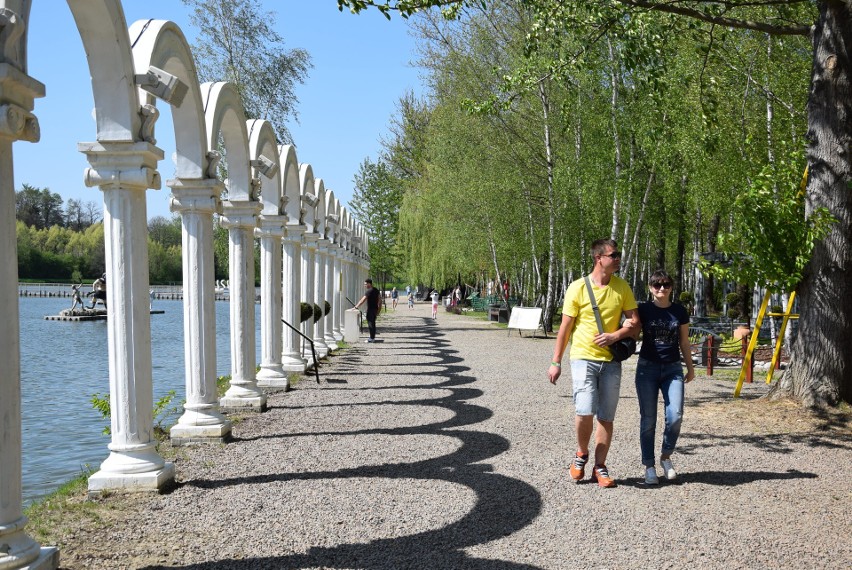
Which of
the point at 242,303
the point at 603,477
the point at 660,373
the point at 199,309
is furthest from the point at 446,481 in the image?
the point at 242,303

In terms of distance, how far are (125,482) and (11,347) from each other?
2265 mm

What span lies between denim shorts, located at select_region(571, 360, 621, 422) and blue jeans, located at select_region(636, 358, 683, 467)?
26cm

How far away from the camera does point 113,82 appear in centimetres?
623

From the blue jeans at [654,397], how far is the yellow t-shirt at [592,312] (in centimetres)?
43

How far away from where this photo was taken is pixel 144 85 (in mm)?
6473

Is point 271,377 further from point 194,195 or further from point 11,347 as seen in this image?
point 11,347

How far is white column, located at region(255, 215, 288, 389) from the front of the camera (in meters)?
12.3

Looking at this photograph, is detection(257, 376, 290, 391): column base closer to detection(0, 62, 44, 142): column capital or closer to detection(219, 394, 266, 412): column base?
detection(219, 394, 266, 412): column base

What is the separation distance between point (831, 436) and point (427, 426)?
420 cm

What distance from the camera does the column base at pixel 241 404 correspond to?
10.4 m

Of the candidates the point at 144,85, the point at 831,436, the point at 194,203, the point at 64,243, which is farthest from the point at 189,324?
the point at 64,243

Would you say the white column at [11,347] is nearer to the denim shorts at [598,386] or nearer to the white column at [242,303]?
the denim shorts at [598,386]

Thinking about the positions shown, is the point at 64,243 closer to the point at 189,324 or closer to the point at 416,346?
the point at 416,346

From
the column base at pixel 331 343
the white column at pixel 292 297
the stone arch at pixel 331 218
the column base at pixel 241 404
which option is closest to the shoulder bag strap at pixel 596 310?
the column base at pixel 241 404
